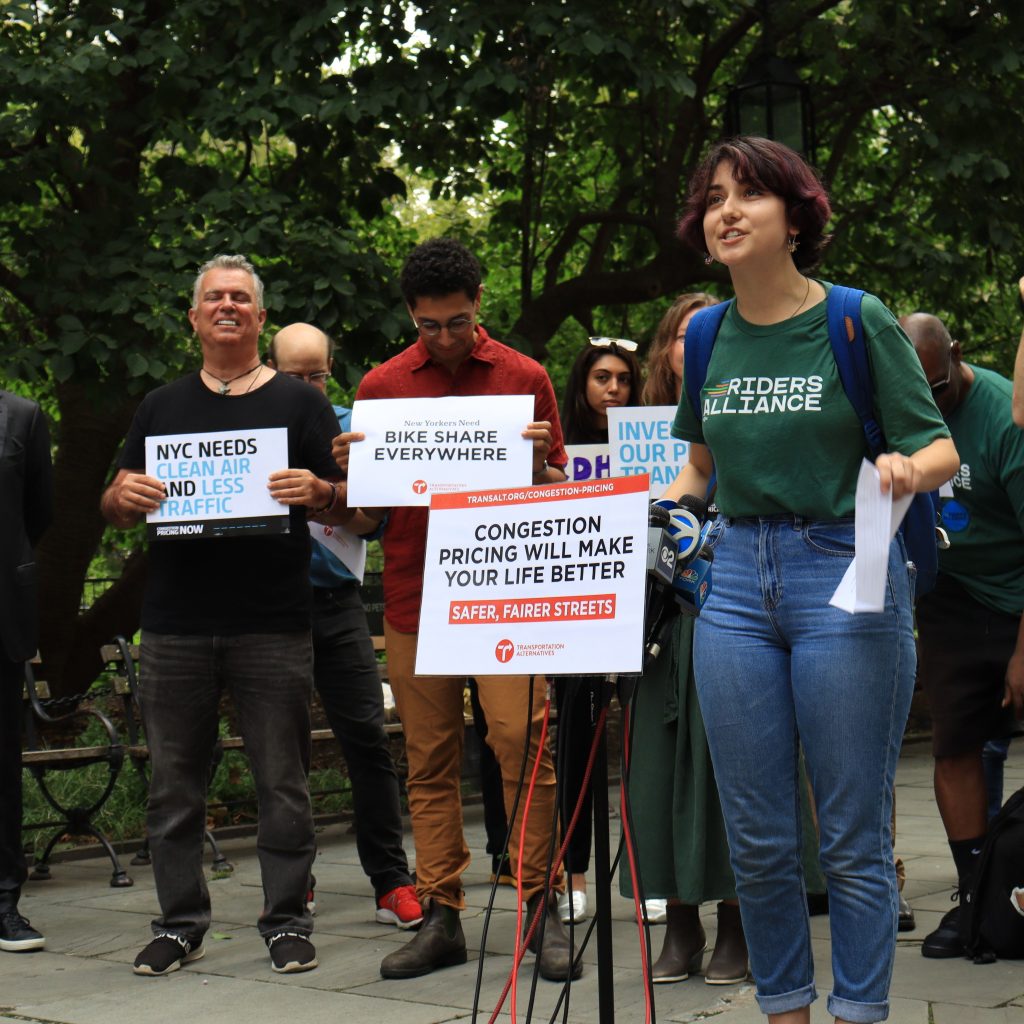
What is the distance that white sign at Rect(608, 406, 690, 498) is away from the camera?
5.80 m

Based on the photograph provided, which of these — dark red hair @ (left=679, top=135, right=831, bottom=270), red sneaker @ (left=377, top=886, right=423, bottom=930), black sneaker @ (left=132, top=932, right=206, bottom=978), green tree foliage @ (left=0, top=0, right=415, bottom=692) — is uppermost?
green tree foliage @ (left=0, top=0, right=415, bottom=692)

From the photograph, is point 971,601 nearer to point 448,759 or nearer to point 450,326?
point 448,759

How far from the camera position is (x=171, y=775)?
545 centimetres

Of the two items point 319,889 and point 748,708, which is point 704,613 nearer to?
point 748,708

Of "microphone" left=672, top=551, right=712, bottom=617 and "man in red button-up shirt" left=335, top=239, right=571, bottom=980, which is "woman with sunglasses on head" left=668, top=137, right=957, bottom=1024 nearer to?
"microphone" left=672, top=551, right=712, bottom=617

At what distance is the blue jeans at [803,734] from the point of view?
3420mm

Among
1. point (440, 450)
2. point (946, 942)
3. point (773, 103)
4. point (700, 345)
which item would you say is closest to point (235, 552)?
point (440, 450)

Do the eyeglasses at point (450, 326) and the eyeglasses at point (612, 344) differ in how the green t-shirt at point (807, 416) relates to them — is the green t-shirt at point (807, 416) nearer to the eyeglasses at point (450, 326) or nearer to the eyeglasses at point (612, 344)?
the eyeglasses at point (450, 326)

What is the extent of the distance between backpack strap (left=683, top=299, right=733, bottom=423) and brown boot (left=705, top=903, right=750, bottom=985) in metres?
1.91

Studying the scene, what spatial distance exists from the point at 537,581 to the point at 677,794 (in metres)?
1.61

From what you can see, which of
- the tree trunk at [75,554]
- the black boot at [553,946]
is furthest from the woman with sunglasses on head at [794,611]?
the tree trunk at [75,554]

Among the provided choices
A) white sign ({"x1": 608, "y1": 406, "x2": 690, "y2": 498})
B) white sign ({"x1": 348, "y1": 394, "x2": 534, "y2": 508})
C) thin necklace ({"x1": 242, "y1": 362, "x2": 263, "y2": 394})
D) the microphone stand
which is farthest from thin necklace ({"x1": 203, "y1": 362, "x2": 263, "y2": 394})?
the microphone stand

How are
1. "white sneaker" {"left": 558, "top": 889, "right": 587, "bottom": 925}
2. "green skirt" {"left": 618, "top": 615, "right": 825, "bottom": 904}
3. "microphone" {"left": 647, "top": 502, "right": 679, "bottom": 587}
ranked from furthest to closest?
1. "white sneaker" {"left": 558, "top": 889, "right": 587, "bottom": 925}
2. "green skirt" {"left": 618, "top": 615, "right": 825, "bottom": 904}
3. "microphone" {"left": 647, "top": 502, "right": 679, "bottom": 587}

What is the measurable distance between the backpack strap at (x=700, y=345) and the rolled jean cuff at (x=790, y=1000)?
1.33 metres
